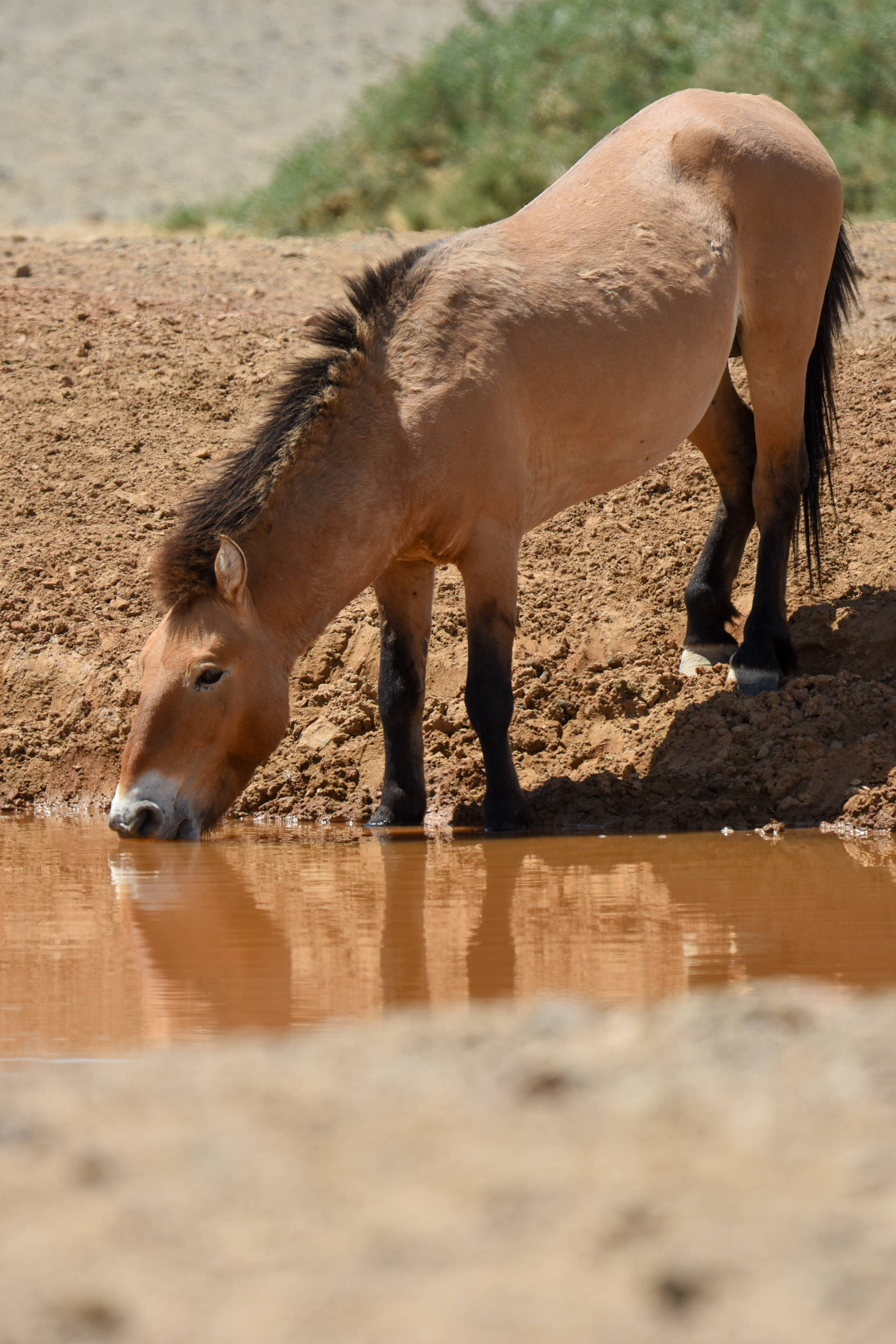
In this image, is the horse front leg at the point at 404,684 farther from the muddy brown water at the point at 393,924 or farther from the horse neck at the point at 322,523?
the horse neck at the point at 322,523

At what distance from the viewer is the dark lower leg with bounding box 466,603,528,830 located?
5.89 meters

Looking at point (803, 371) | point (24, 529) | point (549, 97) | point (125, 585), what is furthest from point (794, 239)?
point (549, 97)

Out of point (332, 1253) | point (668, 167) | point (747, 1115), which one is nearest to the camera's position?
point (332, 1253)

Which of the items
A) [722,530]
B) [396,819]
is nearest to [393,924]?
[396,819]

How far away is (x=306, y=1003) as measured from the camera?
3379 mm

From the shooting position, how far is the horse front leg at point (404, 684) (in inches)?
246

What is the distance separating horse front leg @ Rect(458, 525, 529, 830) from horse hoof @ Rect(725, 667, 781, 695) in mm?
1200

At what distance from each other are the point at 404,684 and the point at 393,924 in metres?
2.03

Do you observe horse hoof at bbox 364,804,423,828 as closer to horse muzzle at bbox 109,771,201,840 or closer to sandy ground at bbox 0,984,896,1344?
horse muzzle at bbox 109,771,201,840

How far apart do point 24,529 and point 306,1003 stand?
5.87 meters

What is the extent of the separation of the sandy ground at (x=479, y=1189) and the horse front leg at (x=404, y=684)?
366 centimetres

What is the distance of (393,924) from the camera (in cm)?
431

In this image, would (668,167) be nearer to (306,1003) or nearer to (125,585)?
(125,585)

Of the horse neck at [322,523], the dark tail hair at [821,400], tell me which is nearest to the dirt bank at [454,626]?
the dark tail hair at [821,400]
